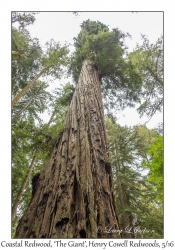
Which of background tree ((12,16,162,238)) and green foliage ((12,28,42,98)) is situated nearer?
background tree ((12,16,162,238))

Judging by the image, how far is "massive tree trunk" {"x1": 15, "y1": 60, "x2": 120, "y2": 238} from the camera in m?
1.66

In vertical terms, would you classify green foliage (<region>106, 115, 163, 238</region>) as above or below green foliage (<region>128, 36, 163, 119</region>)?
below

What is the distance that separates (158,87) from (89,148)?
6133 mm

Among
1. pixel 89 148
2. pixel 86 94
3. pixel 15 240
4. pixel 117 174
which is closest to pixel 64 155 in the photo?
pixel 89 148

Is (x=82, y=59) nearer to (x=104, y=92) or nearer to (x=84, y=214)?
(x=104, y=92)

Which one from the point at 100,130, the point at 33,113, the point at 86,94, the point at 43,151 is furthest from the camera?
the point at 33,113

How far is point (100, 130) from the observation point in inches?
125

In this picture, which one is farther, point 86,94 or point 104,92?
point 104,92

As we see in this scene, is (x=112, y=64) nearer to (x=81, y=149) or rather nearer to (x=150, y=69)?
(x=150, y=69)

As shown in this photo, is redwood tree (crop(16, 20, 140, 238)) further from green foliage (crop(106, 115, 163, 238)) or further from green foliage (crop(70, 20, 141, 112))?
green foliage (crop(106, 115, 163, 238))

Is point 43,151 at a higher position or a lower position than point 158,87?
lower

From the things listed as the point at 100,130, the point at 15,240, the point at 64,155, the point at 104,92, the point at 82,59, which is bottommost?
the point at 15,240

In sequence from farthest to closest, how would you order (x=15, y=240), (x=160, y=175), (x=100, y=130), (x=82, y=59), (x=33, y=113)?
1. (x=33, y=113)
2. (x=82, y=59)
3. (x=160, y=175)
4. (x=100, y=130)
5. (x=15, y=240)

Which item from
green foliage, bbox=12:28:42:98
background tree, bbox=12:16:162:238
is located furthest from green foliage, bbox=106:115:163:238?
green foliage, bbox=12:28:42:98
